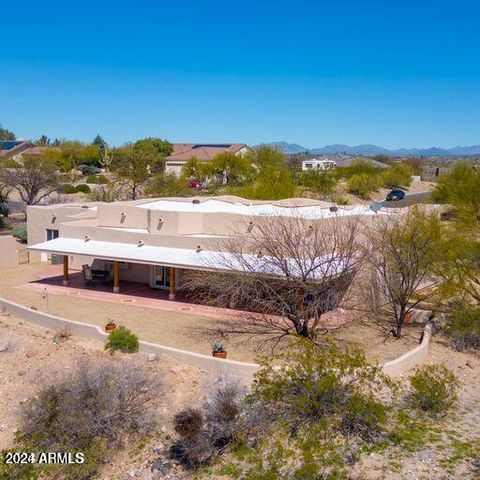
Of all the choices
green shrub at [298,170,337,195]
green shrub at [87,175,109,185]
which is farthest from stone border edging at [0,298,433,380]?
green shrub at [87,175,109,185]

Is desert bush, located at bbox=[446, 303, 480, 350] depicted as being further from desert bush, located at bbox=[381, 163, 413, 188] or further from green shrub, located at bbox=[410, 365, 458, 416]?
desert bush, located at bbox=[381, 163, 413, 188]

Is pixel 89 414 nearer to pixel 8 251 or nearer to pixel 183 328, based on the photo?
pixel 183 328

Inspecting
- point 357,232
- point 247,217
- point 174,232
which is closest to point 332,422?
point 357,232

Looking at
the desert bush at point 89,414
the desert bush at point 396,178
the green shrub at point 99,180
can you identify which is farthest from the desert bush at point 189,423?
the desert bush at point 396,178

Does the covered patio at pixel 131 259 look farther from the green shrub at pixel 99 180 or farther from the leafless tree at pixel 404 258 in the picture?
the green shrub at pixel 99 180

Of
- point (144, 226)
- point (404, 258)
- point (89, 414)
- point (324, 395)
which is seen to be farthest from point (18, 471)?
point (144, 226)

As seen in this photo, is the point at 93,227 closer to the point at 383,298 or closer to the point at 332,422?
the point at 383,298
